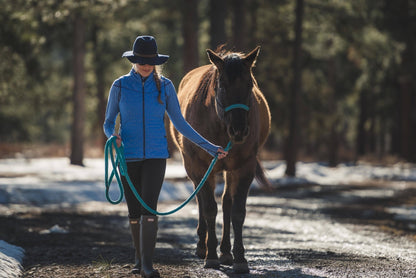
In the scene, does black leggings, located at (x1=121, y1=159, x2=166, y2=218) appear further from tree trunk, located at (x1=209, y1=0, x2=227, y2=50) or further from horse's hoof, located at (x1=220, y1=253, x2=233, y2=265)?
tree trunk, located at (x1=209, y1=0, x2=227, y2=50)

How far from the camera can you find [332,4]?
26438mm

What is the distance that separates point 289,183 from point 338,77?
22121 mm

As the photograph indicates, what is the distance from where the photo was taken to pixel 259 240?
9500mm

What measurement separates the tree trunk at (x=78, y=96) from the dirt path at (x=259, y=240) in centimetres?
1213

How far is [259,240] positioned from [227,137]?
291cm

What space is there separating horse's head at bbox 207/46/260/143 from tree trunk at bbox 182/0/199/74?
19.1m

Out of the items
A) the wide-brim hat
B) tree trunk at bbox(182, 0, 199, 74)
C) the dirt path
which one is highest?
tree trunk at bbox(182, 0, 199, 74)

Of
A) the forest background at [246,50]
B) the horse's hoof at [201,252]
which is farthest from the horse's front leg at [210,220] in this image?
the forest background at [246,50]

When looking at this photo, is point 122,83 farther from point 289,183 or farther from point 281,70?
point 281,70

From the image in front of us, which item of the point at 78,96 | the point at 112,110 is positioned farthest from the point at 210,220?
the point at 78,96

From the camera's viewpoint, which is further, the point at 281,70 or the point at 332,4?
the point at 281,70

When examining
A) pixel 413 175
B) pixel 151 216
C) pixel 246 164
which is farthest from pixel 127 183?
pixel 413 175

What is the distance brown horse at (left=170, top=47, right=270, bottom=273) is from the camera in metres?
6.29

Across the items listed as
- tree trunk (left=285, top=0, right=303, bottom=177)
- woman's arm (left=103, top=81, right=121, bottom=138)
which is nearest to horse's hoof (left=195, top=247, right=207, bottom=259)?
woman's arm (left=103, top=81, right=121, bottom=138)
